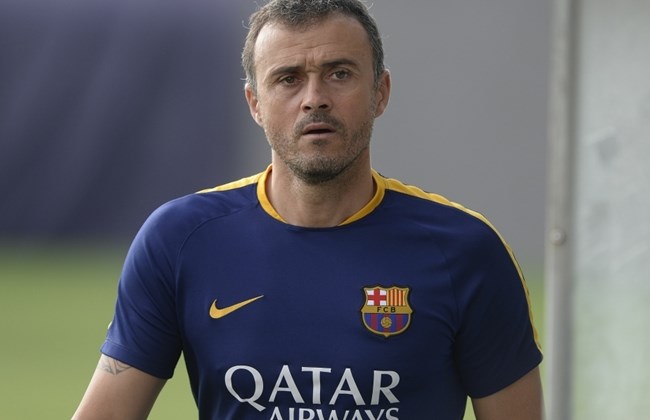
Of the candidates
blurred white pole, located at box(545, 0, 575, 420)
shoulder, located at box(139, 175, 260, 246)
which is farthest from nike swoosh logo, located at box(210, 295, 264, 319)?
blurred white pole, located at box(545, 0, 575, 420)

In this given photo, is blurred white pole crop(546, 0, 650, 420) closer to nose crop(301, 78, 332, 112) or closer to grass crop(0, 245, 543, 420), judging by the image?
nose crop(301, 78, 332, 112)

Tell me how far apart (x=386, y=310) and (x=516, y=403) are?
32 cm

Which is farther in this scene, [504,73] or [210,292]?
[504,73]

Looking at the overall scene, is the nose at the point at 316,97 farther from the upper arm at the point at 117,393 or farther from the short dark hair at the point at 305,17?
the upper arm at the point at 117,393

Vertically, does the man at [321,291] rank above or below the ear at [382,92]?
below

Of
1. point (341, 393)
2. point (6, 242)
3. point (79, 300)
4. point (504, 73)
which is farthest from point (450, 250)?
point (6, 242)

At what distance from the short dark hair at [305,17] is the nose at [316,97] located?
0.42ft

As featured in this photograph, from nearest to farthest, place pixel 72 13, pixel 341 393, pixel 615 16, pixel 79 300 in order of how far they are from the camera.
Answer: pixel 615 16, pixel 341 393, pixel 79 300, pixel 72 13

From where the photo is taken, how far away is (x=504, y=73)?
10.7 metres

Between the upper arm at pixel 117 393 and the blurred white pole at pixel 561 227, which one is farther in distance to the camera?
the upper arm at pixel 117 393

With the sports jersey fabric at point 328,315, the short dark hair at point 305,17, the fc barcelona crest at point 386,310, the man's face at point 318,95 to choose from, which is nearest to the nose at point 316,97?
the man's face at point 318,95

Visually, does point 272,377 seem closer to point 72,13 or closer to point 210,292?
point 210,292

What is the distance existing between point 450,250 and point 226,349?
0.49 m

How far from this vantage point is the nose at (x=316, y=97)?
2410 millimetres
